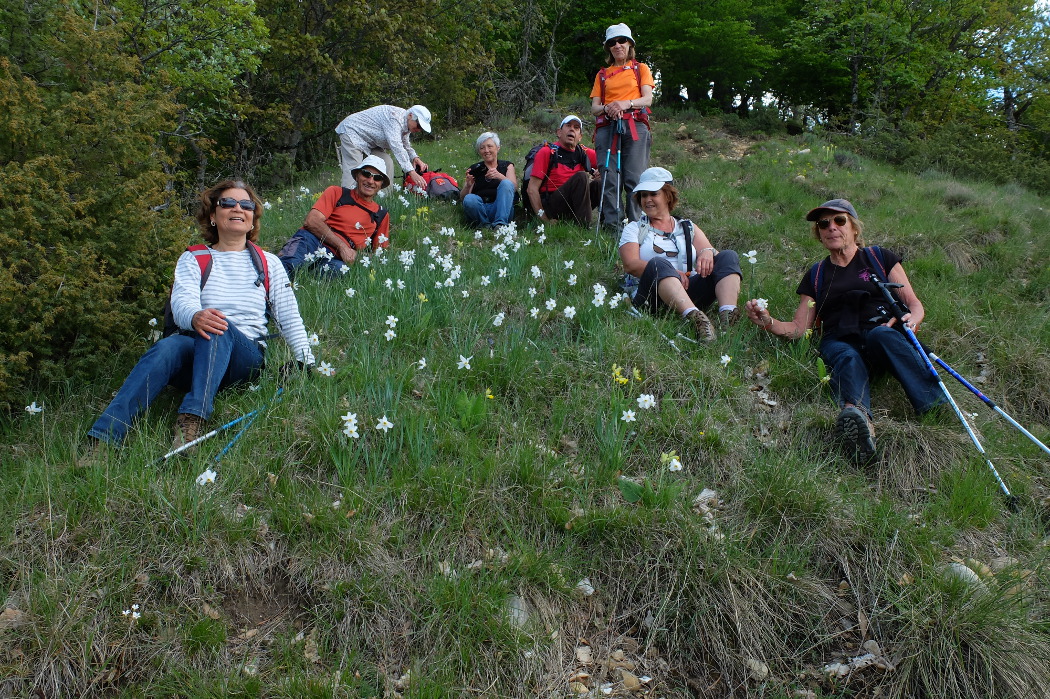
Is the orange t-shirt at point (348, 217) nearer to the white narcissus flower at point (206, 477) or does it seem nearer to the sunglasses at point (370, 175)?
the sunglasses at point (370, 175)

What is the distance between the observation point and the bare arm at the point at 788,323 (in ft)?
16.5

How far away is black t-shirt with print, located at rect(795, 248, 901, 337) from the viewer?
15.6 feet

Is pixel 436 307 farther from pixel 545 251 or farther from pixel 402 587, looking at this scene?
pixel 402 587

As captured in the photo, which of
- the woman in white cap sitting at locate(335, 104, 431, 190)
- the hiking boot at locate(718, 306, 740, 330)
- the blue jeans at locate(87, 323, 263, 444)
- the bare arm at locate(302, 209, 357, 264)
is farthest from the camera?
the woman in white cap sitting at locate(335, 104, 431, 190)

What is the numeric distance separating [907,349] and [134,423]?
473 centimetres

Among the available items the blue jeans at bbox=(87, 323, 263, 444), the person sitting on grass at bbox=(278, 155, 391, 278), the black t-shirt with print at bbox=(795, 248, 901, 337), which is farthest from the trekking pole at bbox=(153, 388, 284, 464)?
the black t-shirt with print at bbox=(795, 248, 901, 337)

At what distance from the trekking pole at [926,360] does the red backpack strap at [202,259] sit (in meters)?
4.48

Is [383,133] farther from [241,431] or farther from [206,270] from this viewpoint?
[241,431]

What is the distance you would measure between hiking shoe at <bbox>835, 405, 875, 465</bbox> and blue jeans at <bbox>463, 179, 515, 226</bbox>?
5.01m

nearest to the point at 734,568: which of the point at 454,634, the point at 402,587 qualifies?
the point at 454,634

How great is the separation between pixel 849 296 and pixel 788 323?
465mm

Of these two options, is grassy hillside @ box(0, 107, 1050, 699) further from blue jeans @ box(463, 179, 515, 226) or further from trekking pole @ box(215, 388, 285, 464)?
blue jeans @ box(463, 179, 515, 226)

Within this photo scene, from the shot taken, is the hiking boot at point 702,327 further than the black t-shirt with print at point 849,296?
Yes

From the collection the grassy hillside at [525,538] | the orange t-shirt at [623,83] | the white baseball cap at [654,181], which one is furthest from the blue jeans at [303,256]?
the orange t-shirt at [623,83]
